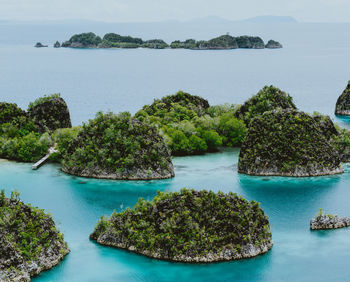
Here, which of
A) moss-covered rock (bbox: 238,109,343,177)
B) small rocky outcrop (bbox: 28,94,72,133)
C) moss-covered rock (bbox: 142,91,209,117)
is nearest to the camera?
moss-covered rock (bbox: 238,109,343,177)

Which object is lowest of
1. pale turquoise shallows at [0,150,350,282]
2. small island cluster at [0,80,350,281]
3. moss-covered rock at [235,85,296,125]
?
pale turquoise shallows at [0,150,350,282]

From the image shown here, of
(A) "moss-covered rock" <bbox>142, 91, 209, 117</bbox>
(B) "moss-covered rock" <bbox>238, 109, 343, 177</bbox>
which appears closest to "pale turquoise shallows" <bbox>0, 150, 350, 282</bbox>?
(B) "moss-covered rock" <bbox>238, 109, 343, 177</bbox>

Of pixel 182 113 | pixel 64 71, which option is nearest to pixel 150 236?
pixel 182 113

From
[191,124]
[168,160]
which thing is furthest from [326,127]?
[168,160]

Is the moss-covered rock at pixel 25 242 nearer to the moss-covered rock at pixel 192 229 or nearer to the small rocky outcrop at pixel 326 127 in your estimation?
the moss-covered rock at pixel 192 229

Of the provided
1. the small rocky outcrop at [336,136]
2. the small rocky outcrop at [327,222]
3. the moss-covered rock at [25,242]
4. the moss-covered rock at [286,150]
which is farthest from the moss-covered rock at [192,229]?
the small rocky outcrop at [336,136]

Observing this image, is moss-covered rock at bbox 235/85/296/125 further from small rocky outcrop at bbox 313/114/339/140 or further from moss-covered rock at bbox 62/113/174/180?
moss-covered rock at bbox 62/113/174/180

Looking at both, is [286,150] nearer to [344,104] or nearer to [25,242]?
[25,242]
